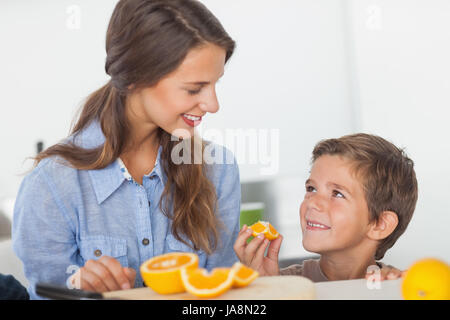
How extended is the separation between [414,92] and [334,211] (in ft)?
8.31

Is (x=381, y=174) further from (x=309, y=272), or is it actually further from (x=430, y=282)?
(x=430, y=282)

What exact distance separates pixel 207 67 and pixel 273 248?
1.58 feet

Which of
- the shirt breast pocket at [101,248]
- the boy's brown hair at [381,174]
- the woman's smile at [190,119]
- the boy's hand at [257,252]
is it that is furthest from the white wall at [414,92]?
the shirt breast pocket at [101,248]

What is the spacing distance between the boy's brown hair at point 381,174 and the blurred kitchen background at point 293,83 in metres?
2.23

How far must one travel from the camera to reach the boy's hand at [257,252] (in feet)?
4.24

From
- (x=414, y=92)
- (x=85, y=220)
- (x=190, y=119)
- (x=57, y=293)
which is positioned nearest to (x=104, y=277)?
(x=57, y=293)

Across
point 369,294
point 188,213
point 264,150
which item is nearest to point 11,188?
point 264,150

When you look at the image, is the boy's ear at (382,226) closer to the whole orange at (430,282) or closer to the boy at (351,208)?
the boy at (351,208)

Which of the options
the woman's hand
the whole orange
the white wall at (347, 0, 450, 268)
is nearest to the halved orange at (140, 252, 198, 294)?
the woman's hand

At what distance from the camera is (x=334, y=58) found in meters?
4.10

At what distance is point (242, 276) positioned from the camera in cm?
82

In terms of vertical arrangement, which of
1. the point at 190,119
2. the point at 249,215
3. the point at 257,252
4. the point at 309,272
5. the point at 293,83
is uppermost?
the point at 293,83
